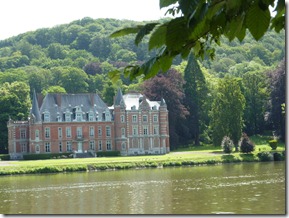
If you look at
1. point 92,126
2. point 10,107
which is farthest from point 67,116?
point 10,107

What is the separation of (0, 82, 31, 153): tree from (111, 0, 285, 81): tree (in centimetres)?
5309

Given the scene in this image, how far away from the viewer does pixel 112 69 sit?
153ft

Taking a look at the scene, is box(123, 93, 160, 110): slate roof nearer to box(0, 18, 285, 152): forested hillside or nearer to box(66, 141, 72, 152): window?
box(0, 18, 285, 152): forested hillside

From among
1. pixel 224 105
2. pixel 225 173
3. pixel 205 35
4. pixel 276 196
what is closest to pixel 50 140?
pixel 224 105

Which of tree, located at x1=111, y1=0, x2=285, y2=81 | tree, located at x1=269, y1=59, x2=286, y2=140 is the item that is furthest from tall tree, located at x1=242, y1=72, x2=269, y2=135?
tree, located at x1=111, y1=0, x2=285, y2=81

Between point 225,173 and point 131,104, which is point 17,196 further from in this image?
point 131,104

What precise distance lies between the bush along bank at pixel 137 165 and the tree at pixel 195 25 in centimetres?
3482

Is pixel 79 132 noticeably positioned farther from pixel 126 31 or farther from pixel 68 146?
pixel 126 31

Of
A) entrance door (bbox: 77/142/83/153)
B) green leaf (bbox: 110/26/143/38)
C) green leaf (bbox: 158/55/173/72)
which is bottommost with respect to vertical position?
entrance door (bbox: 77/142/83/153)

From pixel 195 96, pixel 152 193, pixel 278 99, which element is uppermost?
pixel 195 96

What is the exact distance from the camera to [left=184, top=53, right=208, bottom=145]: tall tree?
189 feet

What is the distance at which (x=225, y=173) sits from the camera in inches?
1241

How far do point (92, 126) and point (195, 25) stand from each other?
169ft

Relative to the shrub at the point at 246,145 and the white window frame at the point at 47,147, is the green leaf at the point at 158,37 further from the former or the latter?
the white window frame at the point at 47,147
